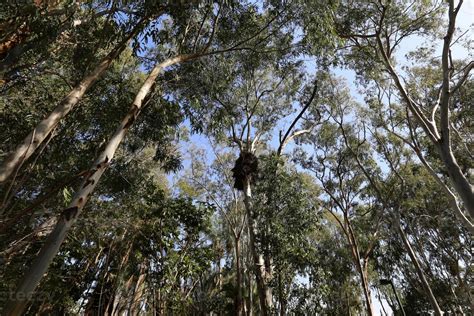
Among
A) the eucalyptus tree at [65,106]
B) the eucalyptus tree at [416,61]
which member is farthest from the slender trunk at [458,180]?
the eucalyptus tree at [65,106]

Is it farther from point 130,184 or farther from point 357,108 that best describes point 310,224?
point 357,108

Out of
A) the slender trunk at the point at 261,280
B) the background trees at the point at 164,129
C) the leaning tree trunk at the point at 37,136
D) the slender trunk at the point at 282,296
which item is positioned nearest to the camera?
the leaning tree trunk at the point at 37,136

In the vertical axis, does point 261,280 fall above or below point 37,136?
above

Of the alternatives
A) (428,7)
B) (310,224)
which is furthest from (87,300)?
(428,7)

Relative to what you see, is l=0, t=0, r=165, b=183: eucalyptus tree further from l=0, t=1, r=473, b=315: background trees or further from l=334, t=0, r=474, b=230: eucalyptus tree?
l=334, t=0, r=474, b=230: eucalyptus tree

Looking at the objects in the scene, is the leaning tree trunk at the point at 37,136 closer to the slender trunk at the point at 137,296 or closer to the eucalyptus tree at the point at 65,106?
the eucalyptus tree at the point at 65,106

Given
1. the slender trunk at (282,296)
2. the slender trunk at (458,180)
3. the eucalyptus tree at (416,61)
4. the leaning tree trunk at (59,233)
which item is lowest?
the leaning tree trunk at (59,233)

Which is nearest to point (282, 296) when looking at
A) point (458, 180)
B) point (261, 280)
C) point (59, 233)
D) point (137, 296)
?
point (261, 280)

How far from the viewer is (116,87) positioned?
6.32m

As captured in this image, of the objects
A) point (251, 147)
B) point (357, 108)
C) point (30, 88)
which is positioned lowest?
point (30, 88)

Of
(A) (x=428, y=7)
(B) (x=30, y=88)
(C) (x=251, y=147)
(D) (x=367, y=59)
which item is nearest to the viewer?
(B) (x=30, y=88)

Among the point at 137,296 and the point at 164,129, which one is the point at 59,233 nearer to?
the point at 164,129

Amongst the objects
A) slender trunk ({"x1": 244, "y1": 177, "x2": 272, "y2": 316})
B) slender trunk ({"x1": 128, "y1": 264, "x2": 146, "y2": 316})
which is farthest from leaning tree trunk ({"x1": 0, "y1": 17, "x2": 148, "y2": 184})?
slender trunk ({"x1": 244, "y1": 177, "x2": 272, "y2": 316})

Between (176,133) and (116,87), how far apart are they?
1.62m
